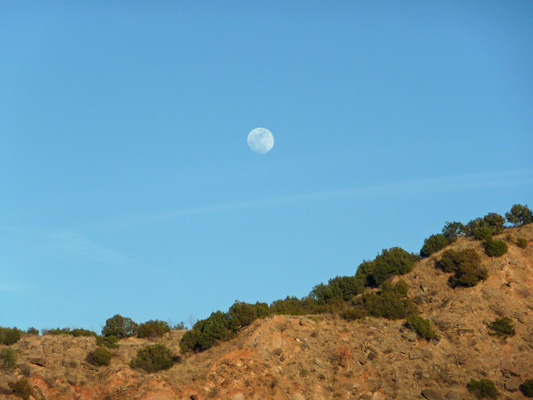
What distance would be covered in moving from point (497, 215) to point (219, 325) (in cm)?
4027

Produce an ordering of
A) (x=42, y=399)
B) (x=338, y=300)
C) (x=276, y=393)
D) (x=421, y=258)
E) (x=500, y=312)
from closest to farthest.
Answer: (x=42, y=399) → (x=276, y=393) → (x=500, y=312) → (x=338, y=300) → (x=421, y=258)

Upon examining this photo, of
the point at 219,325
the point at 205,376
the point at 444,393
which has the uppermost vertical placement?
the point at 219,325

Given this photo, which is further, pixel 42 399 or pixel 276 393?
pixel 276 393

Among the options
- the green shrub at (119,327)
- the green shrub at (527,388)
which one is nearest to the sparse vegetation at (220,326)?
the green shrub at (119,327)

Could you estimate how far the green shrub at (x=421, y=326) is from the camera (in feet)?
151

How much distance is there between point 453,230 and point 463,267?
15.6 metres

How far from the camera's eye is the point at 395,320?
50.7 metres

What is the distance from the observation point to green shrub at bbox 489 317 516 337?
4553 cm

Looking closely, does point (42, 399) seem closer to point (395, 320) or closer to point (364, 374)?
point (364, 374)

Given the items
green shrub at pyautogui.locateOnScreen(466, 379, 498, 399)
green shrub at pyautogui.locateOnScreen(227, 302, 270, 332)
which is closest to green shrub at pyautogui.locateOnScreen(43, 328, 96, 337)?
green shrub at pyautogui.locateOnScreen(227, 302, 270, 332)

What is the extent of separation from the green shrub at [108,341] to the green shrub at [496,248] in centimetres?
4071

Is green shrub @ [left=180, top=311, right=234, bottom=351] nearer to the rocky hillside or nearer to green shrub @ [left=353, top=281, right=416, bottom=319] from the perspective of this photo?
the rocky hillside

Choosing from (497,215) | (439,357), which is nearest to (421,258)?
(497,215)

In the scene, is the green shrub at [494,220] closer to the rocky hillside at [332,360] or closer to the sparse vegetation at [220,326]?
the rocky hillside at [332,360]
